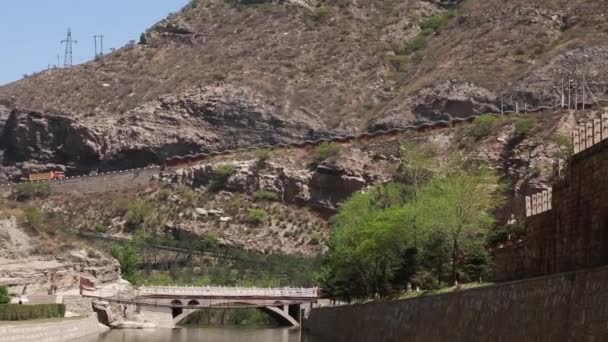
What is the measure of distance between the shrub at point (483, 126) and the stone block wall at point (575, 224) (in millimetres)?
93807

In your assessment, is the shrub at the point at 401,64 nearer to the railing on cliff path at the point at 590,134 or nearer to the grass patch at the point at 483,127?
the grass patch at the point at 483,127

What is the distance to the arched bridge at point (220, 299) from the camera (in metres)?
119

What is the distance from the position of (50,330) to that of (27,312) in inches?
129

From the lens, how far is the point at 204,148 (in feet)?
584

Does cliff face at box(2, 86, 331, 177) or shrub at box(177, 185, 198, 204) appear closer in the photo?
shrub at box(177, 185, 198, 204)

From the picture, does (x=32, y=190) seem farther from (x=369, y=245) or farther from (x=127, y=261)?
(x=369, y=245)

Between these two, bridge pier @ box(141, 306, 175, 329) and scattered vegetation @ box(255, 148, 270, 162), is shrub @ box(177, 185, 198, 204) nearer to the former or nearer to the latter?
scattered vegetation @ box(255, 148, 270, 162)

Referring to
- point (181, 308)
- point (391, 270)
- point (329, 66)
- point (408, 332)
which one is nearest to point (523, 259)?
point (408, 332)

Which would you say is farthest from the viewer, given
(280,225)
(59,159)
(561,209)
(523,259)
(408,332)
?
(59,159)

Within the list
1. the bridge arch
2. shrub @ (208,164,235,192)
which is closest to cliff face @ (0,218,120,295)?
the bridge arch

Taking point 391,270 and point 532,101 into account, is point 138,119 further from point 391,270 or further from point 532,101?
point 391,270

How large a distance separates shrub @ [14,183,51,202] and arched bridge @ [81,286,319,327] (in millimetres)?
49251

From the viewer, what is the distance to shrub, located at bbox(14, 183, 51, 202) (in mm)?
168650

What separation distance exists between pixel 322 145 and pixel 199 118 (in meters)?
26.8
